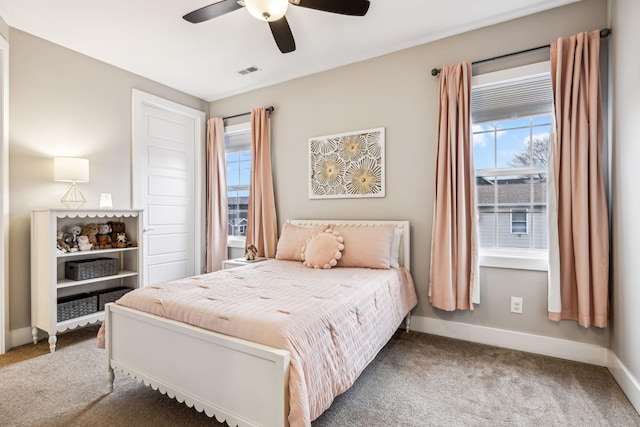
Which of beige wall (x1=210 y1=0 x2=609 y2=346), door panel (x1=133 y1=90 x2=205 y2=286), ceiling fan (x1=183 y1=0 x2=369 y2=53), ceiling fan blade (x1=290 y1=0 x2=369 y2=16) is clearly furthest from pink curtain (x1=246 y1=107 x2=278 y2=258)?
ceiling fan blade (x1=290 y1=0 x2=369 y2=16)

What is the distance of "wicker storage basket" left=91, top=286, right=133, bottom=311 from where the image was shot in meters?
2.95

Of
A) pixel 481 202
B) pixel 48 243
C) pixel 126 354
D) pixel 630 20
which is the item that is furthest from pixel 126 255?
pixel 630 20

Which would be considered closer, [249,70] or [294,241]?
[294,241]

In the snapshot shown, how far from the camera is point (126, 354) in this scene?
1871 mm

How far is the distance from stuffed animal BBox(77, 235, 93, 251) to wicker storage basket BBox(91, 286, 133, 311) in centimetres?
44

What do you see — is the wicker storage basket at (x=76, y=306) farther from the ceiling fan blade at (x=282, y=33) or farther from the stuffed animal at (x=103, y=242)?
the ceiling fan blade at (x=282, y=33)

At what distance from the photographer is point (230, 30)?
2.72m

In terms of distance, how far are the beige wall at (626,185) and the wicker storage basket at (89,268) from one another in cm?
398

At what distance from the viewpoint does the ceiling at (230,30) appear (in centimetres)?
241

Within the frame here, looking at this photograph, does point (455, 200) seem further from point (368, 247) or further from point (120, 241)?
point (120, 241)

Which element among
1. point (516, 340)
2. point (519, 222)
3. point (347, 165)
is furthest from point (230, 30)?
point (516, 340)

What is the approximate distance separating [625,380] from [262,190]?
3.35 m

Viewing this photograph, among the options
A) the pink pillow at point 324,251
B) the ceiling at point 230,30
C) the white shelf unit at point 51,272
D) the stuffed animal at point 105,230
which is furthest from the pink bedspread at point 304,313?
the ceiling at point 230,30

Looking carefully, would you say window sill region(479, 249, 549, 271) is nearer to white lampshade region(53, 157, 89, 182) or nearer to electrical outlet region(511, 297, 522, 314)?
electrical outlet region(511, 297, 522, 314)
